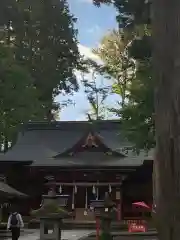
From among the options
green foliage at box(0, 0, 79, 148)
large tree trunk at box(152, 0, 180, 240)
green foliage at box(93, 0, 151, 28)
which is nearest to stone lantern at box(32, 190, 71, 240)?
green foliage at box(93, 0, 151, 28)

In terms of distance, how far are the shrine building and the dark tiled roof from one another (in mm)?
58

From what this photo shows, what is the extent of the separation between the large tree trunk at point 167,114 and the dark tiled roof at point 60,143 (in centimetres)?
2166

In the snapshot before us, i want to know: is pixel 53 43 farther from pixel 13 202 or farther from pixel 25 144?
pixel 13 202

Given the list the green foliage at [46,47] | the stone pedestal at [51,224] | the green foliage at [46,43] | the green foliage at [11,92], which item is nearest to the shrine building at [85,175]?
the green foliage at [11,92]

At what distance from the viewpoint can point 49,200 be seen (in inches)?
Answer: 491

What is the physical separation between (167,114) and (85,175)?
22.4 meters

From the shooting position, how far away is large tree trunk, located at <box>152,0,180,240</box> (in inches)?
111

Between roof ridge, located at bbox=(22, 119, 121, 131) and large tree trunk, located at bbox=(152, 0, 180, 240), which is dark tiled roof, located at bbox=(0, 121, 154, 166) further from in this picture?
large tree trunk, located at bbox=(152, 0, 180, 240)

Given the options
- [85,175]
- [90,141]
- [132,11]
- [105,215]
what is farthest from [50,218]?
[90,141]

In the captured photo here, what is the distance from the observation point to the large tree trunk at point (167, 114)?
111 inches

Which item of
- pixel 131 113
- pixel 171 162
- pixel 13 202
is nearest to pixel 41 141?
pixel 13 202

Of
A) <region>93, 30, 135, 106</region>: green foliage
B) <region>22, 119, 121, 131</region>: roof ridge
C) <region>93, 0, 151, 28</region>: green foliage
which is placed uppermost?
<region>93, 30, 135, 106</region>: green foliage

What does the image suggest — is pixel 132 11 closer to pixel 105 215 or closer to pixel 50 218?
pixel 105 215

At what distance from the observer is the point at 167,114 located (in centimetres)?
292
